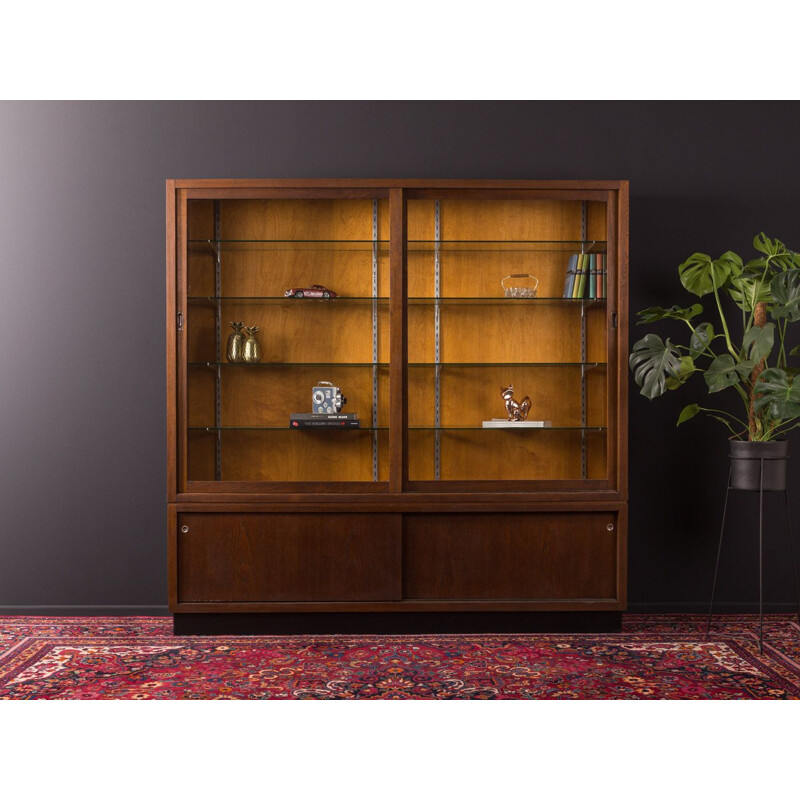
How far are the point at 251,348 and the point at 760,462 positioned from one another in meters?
2.57

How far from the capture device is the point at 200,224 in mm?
3959

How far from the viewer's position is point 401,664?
138 inches

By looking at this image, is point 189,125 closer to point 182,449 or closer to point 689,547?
point 182,449

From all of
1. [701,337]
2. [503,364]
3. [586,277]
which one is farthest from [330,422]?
[701,337]

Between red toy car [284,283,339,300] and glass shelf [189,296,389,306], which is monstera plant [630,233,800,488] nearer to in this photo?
glass shelf [189,296,389,306]

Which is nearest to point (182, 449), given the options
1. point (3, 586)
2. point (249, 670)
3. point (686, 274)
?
point (249, 670)

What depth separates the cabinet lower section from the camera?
3.89 m

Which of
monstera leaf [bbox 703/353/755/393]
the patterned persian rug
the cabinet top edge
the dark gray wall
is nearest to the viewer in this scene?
the patterned persian rug

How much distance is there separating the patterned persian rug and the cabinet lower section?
0.56 feet

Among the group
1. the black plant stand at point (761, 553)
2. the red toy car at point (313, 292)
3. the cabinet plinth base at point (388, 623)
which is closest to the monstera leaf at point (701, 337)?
the black plant stand at point (761, 553)

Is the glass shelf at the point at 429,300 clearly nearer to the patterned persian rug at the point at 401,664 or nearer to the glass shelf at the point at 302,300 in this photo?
the glass shelf at the point at 302,300

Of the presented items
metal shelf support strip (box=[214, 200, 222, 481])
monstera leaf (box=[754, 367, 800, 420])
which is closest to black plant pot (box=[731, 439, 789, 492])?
monstera leaf (box=[754, 367, 800, 420])

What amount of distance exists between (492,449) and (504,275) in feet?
2.96

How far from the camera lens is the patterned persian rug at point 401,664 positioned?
3217mm
